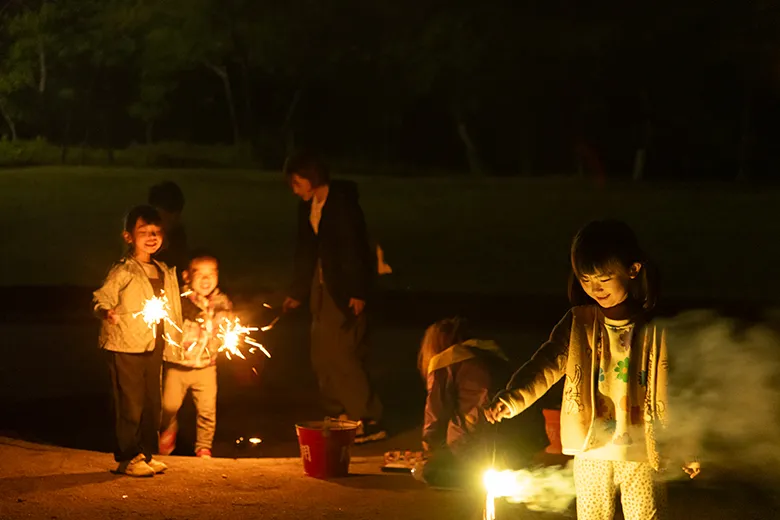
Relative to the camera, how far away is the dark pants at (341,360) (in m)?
8.83

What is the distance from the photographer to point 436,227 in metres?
31.3

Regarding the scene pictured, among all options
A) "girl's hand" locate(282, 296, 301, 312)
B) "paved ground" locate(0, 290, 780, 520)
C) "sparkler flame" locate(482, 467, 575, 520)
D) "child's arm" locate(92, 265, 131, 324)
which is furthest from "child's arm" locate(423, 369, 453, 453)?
"girl's hand" locate(282, 296, 301, 312)

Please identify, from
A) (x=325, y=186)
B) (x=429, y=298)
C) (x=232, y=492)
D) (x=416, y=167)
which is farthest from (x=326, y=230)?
(x=416, y=167)

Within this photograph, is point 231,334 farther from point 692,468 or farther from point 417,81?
point 417,81

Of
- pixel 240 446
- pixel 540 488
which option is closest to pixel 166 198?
pixel 240 446

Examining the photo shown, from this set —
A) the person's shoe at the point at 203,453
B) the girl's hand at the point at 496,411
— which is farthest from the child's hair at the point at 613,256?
the person's shoe at the point at 203,453

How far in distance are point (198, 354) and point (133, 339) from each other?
0.93m

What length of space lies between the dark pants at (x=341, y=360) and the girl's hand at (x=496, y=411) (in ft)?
13.1

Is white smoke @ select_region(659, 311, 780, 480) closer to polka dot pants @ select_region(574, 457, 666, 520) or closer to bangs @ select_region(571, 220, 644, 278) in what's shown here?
polka dot pants @ select_region(574, 457, 666, 520)

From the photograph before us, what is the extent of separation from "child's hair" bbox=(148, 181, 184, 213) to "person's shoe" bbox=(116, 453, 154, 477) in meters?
2.19

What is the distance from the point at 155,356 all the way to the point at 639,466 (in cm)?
339

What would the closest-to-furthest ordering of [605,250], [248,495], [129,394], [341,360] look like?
[605,250] < [248,495] < [129,394] < [341,360]

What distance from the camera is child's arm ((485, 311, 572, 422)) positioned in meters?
4.93

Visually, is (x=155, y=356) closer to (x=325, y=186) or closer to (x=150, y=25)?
(x=325, y=186)
